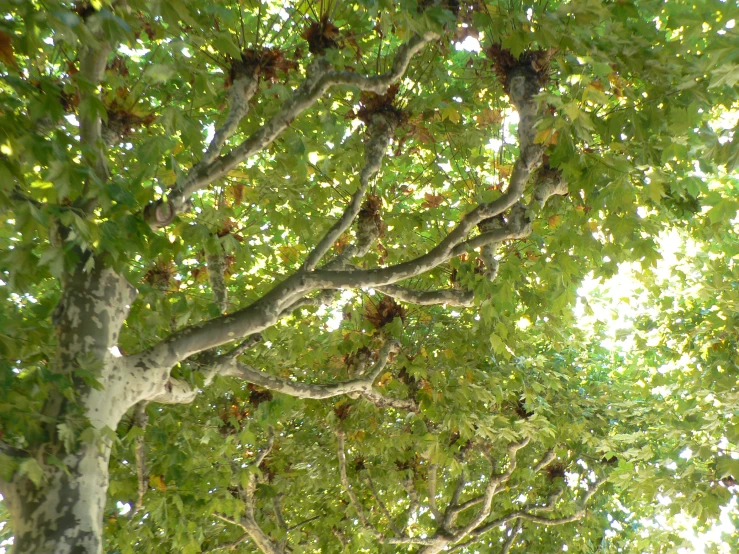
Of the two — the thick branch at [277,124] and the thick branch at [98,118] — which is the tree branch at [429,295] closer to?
the thick branch at [277,124]

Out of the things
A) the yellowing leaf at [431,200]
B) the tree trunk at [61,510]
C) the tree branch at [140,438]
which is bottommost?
the tree trunk at [61,510]

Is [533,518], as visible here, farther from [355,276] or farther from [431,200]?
[355,276]

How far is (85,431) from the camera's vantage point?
3490 mm

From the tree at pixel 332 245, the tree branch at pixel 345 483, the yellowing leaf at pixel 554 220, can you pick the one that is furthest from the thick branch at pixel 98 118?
the tree branch at pixel 345 483

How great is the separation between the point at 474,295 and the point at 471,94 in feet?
6.41

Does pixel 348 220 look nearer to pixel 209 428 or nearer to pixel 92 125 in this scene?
pixel 92 125

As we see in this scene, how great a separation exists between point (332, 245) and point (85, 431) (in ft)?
10.6

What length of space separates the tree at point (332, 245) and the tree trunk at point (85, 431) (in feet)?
0.05

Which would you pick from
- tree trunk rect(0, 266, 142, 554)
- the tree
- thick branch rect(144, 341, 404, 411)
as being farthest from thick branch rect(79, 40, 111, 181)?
thick branch rect(144, 341, 404, 411)

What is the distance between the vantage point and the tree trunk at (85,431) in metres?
3.27

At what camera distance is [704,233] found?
5898 mm

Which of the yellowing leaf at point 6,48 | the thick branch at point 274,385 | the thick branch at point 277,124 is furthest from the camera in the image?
the thick branch at point 274,385

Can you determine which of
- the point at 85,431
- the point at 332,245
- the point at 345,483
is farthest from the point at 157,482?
the point at 345,483

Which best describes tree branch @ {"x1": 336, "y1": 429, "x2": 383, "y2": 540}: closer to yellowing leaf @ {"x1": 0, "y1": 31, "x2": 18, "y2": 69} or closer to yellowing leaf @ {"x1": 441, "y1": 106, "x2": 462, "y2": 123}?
yellowing leaf @ {"x1": 441, "y1": 106, "x2": 462, "y2": 123}
